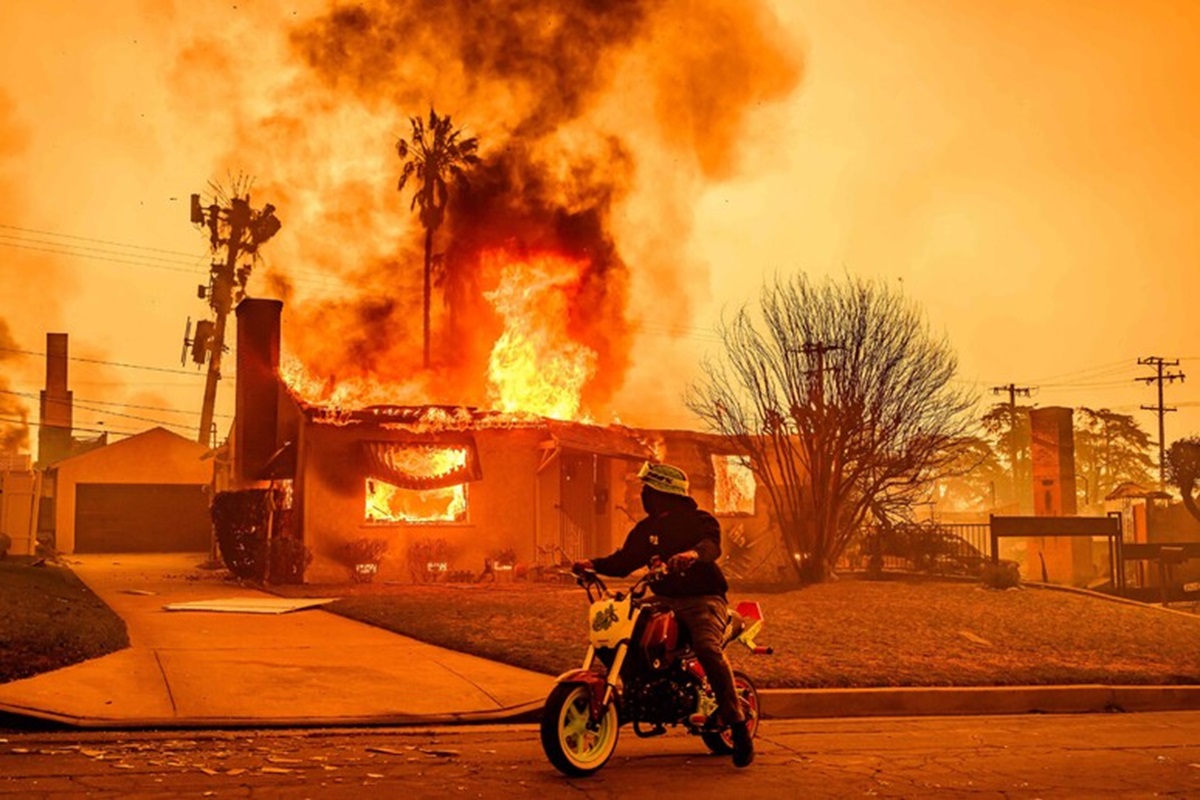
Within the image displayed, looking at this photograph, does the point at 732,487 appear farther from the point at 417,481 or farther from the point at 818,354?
the point at 417,481

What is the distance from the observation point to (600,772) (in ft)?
23.5

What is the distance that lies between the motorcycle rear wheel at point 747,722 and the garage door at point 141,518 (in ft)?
129

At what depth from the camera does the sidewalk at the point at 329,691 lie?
8.63 meters

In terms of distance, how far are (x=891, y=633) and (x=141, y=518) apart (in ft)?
122

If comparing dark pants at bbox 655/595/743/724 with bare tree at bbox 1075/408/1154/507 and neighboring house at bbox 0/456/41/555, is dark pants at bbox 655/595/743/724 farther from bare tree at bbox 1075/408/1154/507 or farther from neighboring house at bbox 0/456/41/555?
bare tree at bbox 1075/408/1154/507

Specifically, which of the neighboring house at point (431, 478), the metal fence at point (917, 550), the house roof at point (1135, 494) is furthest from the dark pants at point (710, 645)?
the house roof at point (1135, 494)

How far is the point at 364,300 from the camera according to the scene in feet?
114

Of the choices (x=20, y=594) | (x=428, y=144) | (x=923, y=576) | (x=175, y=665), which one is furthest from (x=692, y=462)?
(x=175, y=665)

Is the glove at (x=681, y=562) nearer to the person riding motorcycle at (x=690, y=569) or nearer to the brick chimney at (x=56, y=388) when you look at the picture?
the person riding motorcycle at (x=690, y=569)

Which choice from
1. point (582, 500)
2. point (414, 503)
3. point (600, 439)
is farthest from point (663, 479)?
point (582, 500)

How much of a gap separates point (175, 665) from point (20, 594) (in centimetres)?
898

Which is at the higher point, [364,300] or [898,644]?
[364,300]

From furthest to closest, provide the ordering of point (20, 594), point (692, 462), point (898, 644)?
point (692, 462) < point (20, 594) < point (898, 644)

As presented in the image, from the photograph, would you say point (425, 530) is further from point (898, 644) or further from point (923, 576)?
point (898, 644)
